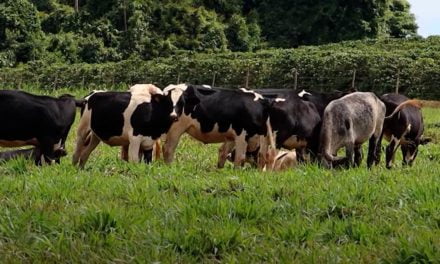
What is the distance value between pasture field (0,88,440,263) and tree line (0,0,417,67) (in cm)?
4061

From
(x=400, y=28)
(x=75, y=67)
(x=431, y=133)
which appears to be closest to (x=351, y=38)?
(x=400, y=28)

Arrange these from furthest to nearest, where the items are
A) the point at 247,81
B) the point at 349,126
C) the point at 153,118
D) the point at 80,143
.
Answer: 1. the point at 247,81
2. the point at 80,143
3. the point at 153,118
4. the point at 349,126

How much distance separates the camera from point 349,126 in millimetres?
11000

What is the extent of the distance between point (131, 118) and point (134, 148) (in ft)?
1.56

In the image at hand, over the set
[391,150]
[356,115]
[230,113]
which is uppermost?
[356,115]

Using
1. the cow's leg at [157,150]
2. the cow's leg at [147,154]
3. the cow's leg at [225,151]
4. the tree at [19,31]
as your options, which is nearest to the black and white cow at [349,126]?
the cow's leg at [225,151]

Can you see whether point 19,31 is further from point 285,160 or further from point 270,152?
point 270,152

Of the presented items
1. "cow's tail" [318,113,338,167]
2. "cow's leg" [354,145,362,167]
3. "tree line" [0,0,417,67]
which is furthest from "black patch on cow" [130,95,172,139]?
"tree line" [0,0,417,67]

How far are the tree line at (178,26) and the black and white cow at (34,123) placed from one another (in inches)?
1452

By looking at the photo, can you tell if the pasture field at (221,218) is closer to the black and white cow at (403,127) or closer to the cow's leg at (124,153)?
the cow's leg at (124,153)

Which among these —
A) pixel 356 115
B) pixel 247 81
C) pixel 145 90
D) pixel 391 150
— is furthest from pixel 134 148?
pixel 247 81

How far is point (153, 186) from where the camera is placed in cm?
811

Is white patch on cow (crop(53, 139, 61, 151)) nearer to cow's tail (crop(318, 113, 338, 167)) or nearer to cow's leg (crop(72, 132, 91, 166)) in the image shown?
cow's leg (crop(72, 132, 91, 166))

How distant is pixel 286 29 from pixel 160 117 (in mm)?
44592
